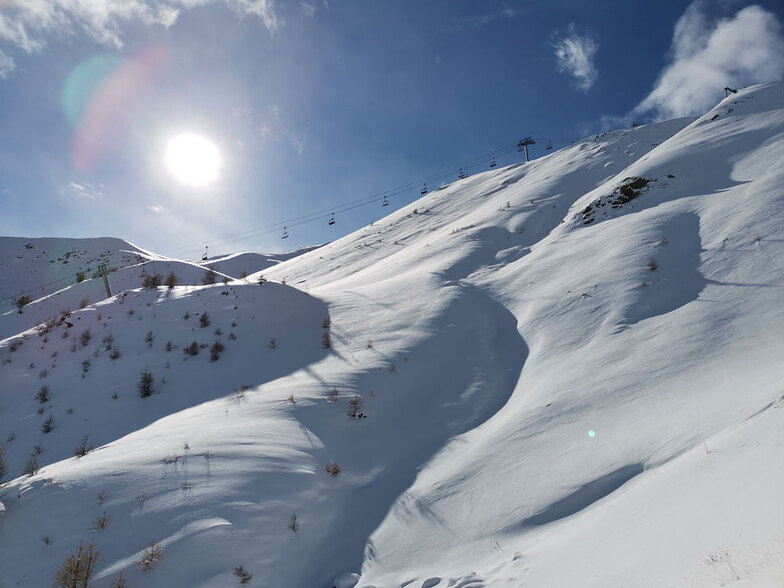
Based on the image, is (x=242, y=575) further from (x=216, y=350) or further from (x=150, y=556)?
(x=216, y=350)

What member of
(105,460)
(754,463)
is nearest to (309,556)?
(105,460)

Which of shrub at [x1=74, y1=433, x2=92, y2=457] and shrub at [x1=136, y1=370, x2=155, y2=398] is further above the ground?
shrub at [x1=136, y1=370, x2=155, y2=398]

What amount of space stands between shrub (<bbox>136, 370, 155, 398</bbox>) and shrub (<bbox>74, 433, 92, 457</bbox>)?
136 cm

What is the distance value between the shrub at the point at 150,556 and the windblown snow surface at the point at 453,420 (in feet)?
0.21

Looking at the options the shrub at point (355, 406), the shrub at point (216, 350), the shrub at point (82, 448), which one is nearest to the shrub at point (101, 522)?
the shrub at point (82, 448)

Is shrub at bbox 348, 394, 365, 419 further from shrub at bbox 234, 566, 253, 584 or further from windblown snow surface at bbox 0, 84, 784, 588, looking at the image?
shrub at bbox 234, 566, 253, 584

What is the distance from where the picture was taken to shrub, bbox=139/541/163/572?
425cm

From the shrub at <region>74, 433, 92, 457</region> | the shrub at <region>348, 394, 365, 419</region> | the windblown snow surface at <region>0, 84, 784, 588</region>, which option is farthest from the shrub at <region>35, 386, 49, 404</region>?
the shrub at <region>348, 394, 365, 419</region>

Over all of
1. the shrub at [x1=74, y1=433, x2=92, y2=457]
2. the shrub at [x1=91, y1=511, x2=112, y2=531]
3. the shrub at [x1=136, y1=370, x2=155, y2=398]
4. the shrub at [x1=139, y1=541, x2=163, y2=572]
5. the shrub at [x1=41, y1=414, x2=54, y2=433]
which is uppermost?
the shrub at [x1=136, y1=370, x2=155, y2=398]

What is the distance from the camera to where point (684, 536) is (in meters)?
3.06

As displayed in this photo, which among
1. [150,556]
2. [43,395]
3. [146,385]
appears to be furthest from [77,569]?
[43,395]

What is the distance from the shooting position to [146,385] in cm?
902

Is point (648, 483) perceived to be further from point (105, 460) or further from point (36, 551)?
point (105, 460)

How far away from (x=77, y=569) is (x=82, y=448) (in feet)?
11.3
